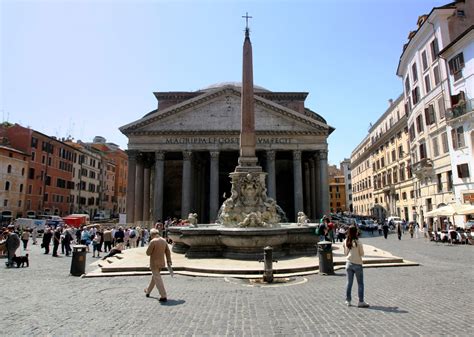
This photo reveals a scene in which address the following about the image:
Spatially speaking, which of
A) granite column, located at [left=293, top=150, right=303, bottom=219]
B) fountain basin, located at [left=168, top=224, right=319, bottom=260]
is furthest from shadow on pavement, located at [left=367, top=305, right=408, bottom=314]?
granite column, located at [left=293, top=150, right=303, bottom=219]

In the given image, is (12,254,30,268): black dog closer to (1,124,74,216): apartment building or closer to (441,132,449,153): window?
(441,132,449,153): window

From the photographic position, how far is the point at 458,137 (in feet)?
73.0

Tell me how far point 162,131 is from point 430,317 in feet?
106

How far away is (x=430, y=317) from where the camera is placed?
197 inches

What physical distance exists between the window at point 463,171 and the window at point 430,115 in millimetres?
4962

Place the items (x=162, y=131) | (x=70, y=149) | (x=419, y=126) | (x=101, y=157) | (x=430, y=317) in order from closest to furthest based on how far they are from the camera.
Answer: (x=430, y=317) → (x=419, y=126) → (x=162, y=131) → (x=70, y=149) → (x=101, y=157)

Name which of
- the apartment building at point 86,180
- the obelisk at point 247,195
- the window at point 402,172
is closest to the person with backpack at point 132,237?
the obelisk at point 247,195

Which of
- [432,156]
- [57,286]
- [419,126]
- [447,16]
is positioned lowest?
[57,286]

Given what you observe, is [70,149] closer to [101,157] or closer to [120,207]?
[101,157]

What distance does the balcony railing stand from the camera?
68.8 ft

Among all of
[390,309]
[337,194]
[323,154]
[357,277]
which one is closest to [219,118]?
[323,154]

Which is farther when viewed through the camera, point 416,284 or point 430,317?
point 416,284

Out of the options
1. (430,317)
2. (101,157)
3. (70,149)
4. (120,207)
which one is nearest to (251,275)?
(430,317)

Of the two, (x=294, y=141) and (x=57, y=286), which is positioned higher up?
(x=294, y=141)
